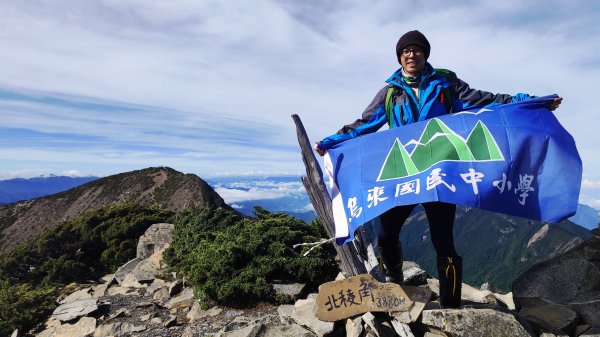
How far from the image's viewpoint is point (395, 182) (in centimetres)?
547

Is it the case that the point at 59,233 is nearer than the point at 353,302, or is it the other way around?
the point at 353,302

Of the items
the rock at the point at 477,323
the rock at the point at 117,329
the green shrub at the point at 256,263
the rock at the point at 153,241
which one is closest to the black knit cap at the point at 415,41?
the rock at the point at 477,323

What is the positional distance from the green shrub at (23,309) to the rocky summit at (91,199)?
2714 cm

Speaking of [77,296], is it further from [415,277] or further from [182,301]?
[415,277]

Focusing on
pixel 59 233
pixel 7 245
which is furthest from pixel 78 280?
pixel 7 245

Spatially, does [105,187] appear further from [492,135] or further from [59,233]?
[492,135]

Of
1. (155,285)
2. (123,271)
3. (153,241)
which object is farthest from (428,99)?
(153,241)

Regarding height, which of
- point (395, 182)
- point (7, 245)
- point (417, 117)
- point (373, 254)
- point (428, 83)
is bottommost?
point (7, 245)

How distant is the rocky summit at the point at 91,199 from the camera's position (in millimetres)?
45656

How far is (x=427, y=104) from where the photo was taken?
5.36 metres

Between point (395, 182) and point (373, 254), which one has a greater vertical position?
point (395, 182)

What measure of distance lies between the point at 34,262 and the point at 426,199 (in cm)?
2501

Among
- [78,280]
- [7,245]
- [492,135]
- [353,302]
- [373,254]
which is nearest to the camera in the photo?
[492,135]

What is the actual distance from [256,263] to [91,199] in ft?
166
